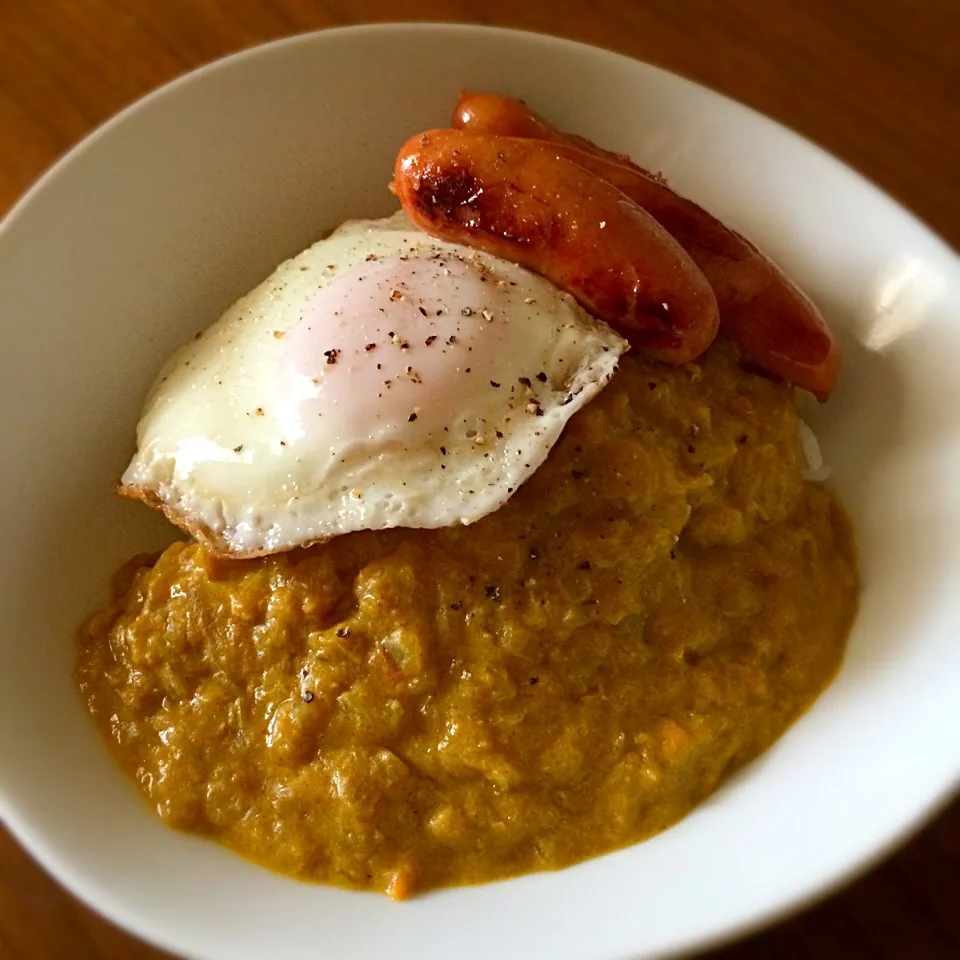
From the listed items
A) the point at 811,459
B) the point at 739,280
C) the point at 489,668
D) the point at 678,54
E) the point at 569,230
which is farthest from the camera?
the point at 678,54

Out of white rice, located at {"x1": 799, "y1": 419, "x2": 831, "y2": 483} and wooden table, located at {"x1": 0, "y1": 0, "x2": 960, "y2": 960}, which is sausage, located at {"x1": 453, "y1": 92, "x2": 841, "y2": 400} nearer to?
white rice, located at {"x1": 799, "y1": 419, "x2": 831, "y2": 483}

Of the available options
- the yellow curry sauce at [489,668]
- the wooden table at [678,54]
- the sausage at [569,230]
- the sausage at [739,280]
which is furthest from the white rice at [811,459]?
the wooden table at [678,54]

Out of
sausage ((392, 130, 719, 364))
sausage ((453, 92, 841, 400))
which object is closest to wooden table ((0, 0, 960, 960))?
sausage ((453, 92, 841, 400))

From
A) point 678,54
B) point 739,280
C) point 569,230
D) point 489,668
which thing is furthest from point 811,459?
point 678,54

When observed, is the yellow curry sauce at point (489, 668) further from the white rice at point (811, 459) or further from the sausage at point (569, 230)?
the white rice at point (811, 459)

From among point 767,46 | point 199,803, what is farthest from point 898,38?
point 199,803

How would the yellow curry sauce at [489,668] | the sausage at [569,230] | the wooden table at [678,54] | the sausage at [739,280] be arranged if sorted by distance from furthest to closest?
the wooden table at [678,54], the sausage at [739,280], the sausage at [569,230], the yellow curry sauce at [489,668]

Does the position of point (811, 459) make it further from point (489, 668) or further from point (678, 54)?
point (678, 54)
